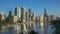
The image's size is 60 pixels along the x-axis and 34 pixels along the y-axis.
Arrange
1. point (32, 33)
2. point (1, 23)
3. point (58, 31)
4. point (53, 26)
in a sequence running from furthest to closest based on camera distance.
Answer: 1. point (1, 23)
2. point (53, 26)
3. point (58, 31)
4. point (32, 33)

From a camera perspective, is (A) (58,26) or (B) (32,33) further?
(A) (58,26)

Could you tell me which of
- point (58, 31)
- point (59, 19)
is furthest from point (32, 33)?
point (59, 19)

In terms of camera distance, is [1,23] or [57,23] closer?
[57,23]

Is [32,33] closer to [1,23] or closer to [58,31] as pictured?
[58,31]

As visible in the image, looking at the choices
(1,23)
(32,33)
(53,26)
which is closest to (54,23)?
(53,26)

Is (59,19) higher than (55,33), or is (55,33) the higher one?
(59,19)

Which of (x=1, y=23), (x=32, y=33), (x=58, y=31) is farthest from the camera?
(x=1, y=23)

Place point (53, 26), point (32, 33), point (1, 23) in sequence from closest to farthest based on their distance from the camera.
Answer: point (32, 33) < point (53, 26) < point (1, 23)

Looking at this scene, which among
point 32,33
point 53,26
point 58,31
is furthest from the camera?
point 53,26

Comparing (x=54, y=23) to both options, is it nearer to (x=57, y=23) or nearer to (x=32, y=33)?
(x=57, y=23)
